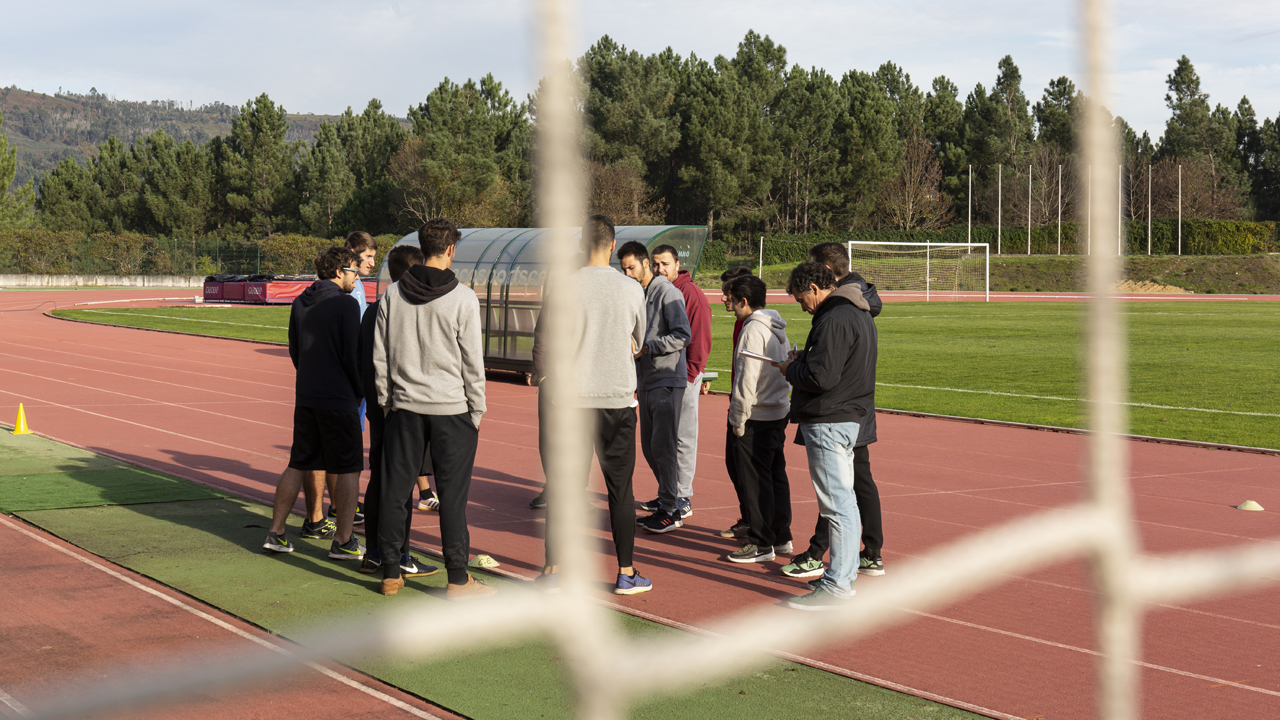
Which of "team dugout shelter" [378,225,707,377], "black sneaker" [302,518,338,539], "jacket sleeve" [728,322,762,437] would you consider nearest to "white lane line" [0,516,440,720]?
"black sneaker" [302,518,338,539]

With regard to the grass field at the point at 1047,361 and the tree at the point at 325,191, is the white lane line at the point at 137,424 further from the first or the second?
the tree at the point at 325,191

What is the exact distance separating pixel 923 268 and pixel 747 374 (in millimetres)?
55230

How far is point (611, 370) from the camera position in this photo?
536 centimetres

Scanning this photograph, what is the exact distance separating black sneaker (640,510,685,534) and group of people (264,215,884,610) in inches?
19.5

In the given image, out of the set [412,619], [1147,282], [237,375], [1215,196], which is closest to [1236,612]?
[412,619]

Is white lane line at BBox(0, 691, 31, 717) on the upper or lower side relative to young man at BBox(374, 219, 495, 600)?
lower

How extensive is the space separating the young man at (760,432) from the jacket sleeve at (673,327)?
361 millimetres

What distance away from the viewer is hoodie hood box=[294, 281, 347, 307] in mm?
6305

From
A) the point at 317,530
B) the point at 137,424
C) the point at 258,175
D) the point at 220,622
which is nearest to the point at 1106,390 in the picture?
the point at 220,622

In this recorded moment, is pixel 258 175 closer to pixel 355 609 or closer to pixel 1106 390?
pixel 355 609

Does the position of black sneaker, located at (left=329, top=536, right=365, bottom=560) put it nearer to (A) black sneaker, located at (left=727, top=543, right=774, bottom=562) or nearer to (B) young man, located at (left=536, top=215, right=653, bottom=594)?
(B) young man, located at (left=536, top=215, right=653, bottom=594)

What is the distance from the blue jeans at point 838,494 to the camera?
5.23 meters

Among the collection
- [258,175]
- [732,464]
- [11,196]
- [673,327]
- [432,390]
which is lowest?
[732,464]

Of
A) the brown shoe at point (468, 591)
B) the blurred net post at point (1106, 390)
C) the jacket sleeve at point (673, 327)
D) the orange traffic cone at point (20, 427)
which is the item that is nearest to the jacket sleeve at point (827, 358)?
the jacket sleeve at point (673, 327)
